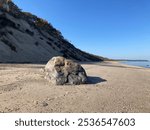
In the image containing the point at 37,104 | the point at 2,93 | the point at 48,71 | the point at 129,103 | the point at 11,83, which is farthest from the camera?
the point at 48,71

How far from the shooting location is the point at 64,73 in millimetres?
10961

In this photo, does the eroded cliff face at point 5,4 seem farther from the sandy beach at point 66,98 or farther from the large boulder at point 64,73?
the sandy beach at point 66,98

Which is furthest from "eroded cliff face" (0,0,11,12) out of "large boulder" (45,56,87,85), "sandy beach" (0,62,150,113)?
"sandy beach" (0,62,150,113)

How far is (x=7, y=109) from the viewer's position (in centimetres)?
652

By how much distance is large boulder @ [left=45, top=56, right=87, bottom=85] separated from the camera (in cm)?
1075

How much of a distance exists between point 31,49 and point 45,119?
31.6 meters

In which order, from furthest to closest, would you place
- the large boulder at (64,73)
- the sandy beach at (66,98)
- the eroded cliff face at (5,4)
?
1. the eroded cliff face at (5,4)
2. the large boulder at (64,73)
3. the sandy beach at (66,98)

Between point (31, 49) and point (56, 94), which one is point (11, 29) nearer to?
point (31, 49)

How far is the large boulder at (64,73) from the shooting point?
35.3ft

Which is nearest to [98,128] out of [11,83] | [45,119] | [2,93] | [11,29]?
[45,119]

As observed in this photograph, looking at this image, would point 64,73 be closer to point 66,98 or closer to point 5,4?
point 66,98

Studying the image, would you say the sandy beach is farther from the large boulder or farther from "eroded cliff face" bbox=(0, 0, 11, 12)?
"eroded cliff face" bbox=(0, 0, 11, 12)

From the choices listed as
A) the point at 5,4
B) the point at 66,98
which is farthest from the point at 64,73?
the point at 5,4

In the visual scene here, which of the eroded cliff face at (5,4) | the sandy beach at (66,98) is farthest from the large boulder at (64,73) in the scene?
the eroded cliff face at (5,4)
